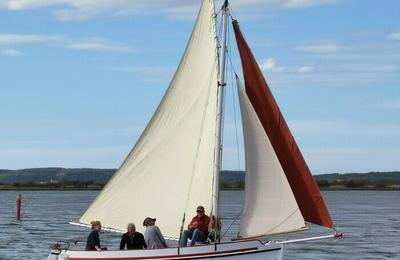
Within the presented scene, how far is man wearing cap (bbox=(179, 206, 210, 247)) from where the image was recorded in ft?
85.9

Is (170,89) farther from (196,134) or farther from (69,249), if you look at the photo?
(69,249)

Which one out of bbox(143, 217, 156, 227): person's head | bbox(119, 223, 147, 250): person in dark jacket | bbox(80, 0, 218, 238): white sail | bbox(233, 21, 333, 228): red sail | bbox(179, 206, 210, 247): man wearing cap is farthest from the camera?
bbox(80, 0, 218, 238): white sail

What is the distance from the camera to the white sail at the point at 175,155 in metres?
27.9

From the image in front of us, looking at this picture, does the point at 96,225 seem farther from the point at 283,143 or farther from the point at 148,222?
the point at 283,143

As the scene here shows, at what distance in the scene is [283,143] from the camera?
2680 cm

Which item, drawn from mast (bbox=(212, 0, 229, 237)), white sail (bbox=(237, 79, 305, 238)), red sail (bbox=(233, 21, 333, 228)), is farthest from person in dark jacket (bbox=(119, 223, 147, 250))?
red sail (bbox=(233, 21, 333, 228))

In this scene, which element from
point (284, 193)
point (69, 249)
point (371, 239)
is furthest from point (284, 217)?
point (371, 239)

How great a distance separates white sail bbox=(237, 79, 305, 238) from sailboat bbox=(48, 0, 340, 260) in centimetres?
3

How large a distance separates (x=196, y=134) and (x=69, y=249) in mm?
5041

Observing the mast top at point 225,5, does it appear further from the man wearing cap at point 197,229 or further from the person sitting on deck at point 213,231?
the person sitting on deck at point 213,231

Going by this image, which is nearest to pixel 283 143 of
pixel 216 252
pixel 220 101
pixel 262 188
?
pixel 262 188

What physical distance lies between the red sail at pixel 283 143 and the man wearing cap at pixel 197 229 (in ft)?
8.71

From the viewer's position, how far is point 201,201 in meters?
27.6

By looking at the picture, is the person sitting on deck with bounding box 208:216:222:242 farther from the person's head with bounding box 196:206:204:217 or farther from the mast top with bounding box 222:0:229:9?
the mast top with bounding box 222:0:229:9
